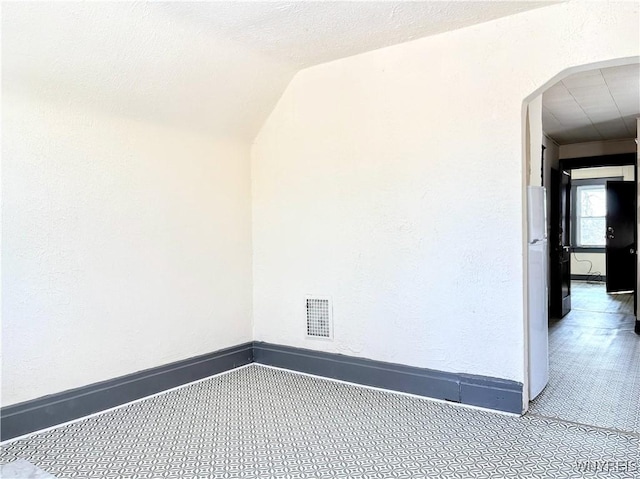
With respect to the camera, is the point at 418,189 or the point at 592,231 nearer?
the point at 418,189

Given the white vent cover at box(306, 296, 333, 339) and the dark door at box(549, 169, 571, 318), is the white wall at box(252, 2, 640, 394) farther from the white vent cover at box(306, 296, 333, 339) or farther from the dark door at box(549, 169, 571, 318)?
the dark door at box(549, 169, 571, 318)

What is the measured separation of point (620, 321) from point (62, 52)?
249 inches

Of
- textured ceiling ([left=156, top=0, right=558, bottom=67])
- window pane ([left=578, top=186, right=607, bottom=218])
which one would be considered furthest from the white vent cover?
window pane ([left=578, top=186, right=607, bottom=218])

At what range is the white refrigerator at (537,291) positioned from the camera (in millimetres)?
2977

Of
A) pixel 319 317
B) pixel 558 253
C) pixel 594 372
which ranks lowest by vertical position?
pixel 594 372

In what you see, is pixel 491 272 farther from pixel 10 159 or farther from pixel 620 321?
pixel 620 321

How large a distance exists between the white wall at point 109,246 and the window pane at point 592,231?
9.15 m

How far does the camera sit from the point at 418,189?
3146 mm

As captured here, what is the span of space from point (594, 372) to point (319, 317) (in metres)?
2.18

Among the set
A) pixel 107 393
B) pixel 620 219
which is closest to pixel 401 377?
pixel 107 393

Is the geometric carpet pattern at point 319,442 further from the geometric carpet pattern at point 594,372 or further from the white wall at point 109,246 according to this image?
the white wall at point 109,246

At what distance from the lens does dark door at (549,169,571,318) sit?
602 centimetres

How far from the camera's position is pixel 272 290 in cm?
393

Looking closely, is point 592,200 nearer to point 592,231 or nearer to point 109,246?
point 592,231
